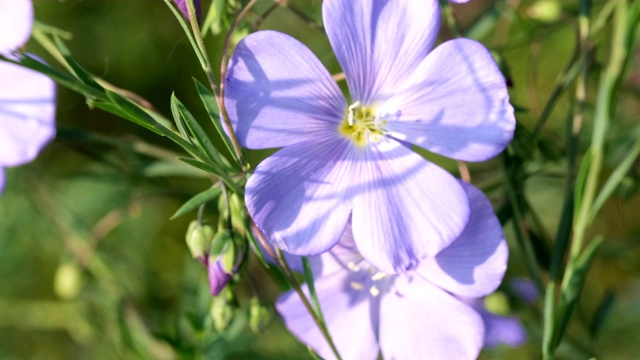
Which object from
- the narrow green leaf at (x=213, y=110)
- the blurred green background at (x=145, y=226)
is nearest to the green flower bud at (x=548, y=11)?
the blurred green background at (x=145, y=226)

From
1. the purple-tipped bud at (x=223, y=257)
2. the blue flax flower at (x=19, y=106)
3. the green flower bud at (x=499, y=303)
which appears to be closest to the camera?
the purple-tipped bud at (x=223, y=257)

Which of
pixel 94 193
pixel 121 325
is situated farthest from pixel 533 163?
pixel 94 193

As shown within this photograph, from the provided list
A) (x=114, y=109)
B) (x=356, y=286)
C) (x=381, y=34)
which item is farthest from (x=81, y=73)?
(x=356, y=286)

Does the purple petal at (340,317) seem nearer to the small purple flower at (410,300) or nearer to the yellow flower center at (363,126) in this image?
the small purple flower at (410,300)

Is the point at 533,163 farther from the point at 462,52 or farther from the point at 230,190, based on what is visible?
the point at 230,190

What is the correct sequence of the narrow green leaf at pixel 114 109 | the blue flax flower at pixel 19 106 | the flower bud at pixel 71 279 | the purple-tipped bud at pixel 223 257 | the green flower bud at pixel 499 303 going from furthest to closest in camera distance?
the flower bud at pixel 71 279 → the green flower bud at pixel 499 303 → the blue flax flower at pixel 19 106 → the purple-tipped bud at pixel 223 257 → the narrow green leaf at pixel 114 109

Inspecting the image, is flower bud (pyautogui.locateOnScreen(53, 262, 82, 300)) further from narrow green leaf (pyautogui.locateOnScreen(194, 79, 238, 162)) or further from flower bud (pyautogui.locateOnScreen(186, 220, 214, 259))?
narrow green leaf (pyautogui.locateOnScreen(194, 79, 238, 162))

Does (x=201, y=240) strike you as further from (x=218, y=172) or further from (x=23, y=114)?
(x=23, y=114)
